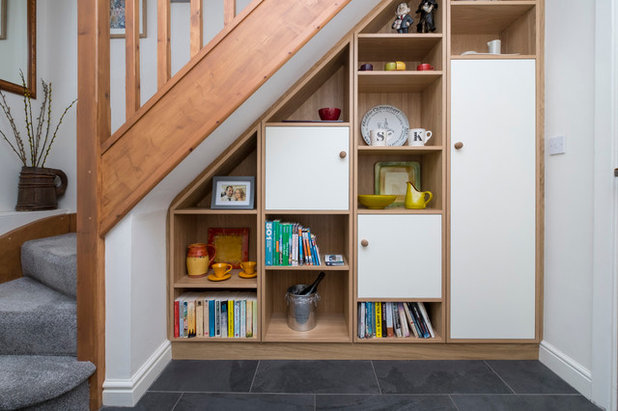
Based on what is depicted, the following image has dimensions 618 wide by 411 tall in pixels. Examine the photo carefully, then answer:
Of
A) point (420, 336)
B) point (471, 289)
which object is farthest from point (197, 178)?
point (471, 289)

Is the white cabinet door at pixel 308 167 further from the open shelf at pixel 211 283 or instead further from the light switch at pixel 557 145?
the light switch at pixel 557 145

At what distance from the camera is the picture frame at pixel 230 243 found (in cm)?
188

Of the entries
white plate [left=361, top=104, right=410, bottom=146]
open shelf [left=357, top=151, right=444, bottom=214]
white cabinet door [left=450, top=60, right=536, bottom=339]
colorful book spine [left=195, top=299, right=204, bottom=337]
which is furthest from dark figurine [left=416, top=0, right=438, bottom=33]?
colorful book spine [left=195, top=299, right=204, bottom=337]

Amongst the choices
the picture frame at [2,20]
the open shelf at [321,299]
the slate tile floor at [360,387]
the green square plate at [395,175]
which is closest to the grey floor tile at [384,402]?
the slate tile floor at [360,387]

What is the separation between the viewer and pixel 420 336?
5.16ft

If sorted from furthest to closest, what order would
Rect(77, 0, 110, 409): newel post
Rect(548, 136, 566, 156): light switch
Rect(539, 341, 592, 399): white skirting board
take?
Rect(548, 136, 566, 156): light switch, Rect(539, 341, 592, 399): white skirting board, Rect(77, 0, 110, 409): newel post

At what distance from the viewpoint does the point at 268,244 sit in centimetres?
159

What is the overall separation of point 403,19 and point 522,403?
188cm

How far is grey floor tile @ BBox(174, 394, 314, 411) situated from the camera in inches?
48.3

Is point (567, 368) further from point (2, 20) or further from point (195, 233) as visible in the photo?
point (2, 20)

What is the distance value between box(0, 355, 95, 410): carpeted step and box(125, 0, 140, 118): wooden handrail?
987 mm

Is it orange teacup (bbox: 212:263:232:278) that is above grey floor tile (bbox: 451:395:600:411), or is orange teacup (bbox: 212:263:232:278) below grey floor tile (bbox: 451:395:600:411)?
above

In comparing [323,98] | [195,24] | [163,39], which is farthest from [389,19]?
[163,39]

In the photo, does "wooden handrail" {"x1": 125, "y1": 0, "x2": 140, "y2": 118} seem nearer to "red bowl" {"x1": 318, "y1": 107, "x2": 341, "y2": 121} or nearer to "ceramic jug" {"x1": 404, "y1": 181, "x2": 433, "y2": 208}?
"red bowl" {"x1": 318, "y1": 107, "x2": 341, "y2": 121}
